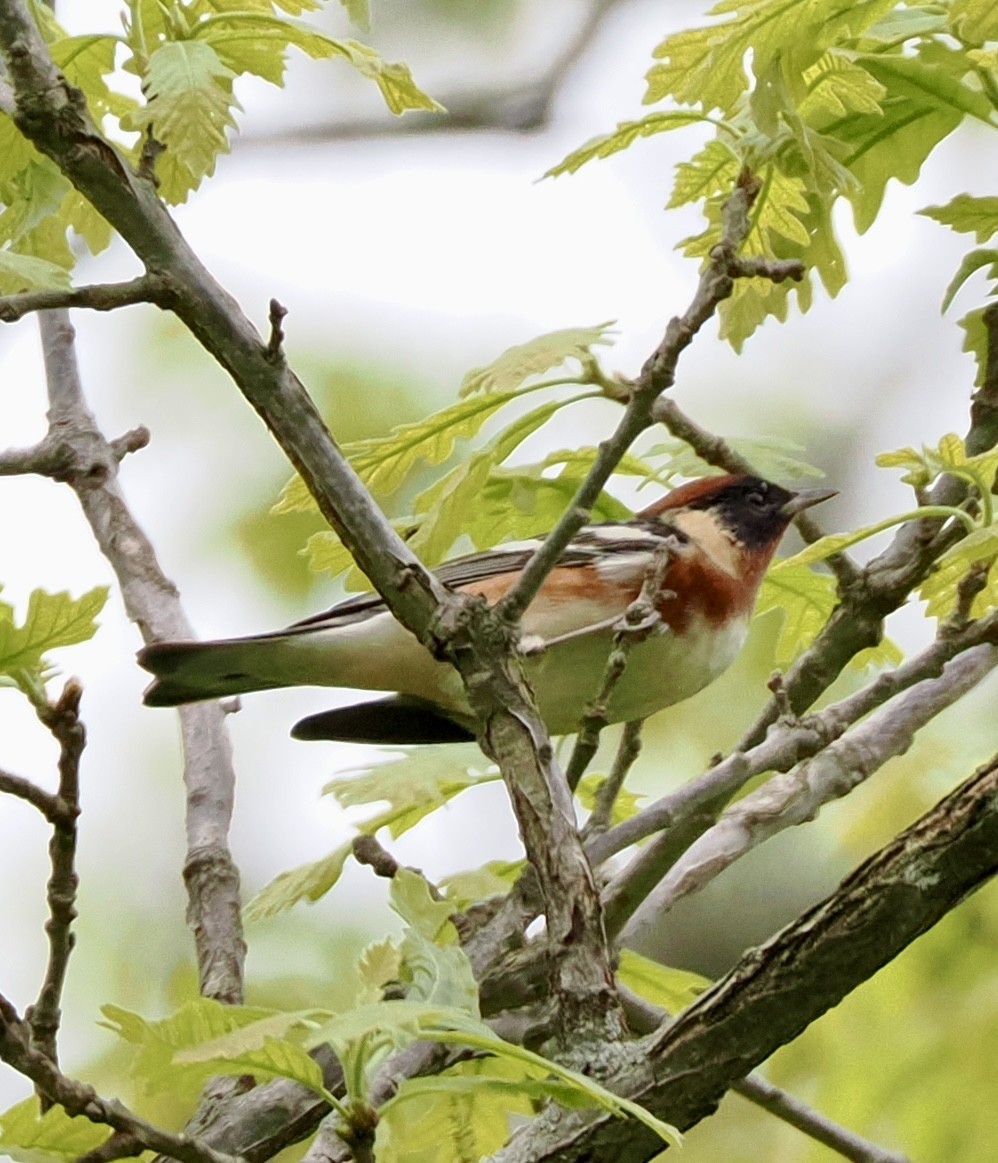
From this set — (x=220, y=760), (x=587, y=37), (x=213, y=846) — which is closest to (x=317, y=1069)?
(x=213, y=846)

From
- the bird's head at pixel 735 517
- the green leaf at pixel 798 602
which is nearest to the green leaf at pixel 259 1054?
the green leaf at pixel 798 602

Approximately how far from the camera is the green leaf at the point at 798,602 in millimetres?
2943

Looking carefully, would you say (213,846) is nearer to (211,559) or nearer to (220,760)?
(220,760)

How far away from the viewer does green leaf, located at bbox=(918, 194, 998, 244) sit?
2.26 m

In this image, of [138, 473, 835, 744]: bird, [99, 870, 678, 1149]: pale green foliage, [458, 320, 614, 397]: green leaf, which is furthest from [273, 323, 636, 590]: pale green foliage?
[99, 870, 678, 1149]: pale green foliage

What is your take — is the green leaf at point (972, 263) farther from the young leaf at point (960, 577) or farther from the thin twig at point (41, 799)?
the thin twig at point (41, 799)

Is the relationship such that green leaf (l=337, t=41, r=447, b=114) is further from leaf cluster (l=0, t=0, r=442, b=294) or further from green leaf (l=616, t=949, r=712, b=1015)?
green leaf (l=616, t=949, r=712, b=1015)

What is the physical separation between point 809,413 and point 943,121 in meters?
3.93

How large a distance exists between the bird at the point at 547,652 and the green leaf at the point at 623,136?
911mm

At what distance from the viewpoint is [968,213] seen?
2.27 m

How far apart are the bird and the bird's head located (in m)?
0.01

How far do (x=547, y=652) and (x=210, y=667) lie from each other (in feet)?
2.22

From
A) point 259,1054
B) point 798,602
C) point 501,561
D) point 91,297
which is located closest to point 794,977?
point 259,1054

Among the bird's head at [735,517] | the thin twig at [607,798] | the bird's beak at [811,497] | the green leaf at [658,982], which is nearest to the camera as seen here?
the thin twig at [607,798]
